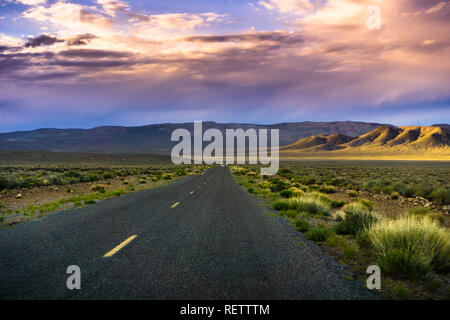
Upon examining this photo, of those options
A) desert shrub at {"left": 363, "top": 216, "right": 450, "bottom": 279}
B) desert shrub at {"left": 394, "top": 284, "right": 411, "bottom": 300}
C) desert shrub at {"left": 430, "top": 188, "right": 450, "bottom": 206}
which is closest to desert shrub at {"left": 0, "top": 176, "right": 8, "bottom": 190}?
desert shrub at {"left": 363, "top": 216, "right": 450, "bottom": 279}

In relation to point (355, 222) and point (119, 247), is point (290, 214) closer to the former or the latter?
point (355, 222)

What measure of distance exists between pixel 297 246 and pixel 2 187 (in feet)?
67.3

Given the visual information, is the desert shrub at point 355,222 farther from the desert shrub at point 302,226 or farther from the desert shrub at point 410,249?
the desert shrub at point 410,249

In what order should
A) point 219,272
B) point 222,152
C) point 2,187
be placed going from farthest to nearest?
point 222,152, point 2,187, point 219,272

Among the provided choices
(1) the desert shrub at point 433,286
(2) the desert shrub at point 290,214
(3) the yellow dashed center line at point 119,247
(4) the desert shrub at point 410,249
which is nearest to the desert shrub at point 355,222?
(4) the desert shrub at point 410,249

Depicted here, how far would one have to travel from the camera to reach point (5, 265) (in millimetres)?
5426

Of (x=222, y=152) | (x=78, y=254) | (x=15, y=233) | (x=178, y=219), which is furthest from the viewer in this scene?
(x=222, y=152)

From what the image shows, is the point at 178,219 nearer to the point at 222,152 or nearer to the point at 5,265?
the point at 5,265

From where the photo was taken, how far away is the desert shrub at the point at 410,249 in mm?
5145

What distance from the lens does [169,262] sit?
5.59 m

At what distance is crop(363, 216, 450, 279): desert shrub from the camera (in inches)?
203

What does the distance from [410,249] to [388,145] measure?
541ft

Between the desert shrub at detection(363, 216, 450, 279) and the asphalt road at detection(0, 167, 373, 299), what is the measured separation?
94 centimetres
